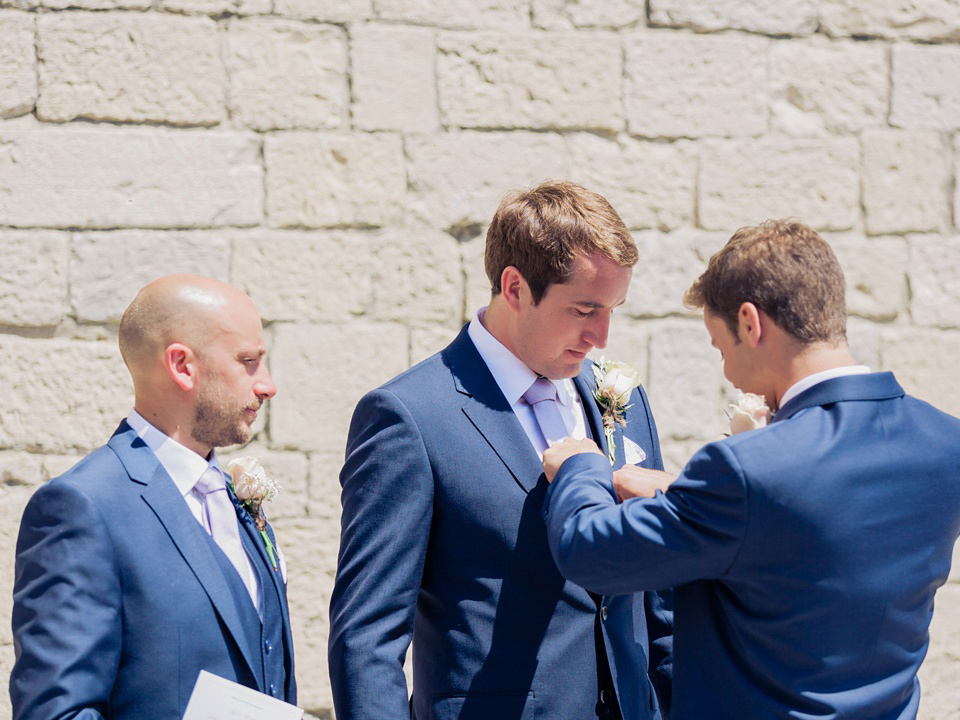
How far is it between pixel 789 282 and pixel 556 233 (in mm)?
583

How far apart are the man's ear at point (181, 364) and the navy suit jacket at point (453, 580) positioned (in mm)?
425

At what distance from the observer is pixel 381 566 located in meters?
2.20

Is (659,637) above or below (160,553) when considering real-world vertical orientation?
below

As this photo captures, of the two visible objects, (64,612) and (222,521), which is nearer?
(64,612)

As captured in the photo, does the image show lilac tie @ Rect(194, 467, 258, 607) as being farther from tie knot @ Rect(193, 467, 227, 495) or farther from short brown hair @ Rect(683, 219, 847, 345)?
short brown hair @ Rect(683, 219, 847, 345)

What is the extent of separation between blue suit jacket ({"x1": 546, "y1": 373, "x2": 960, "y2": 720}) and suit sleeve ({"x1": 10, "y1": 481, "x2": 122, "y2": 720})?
3.11ft

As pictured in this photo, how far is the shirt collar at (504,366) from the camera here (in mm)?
2457

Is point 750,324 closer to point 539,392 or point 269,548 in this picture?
point 539,392

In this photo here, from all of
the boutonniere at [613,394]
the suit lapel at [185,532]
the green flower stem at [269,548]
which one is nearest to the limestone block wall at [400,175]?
the green flower stem at [269,548]

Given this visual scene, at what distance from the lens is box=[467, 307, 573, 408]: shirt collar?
2457mm

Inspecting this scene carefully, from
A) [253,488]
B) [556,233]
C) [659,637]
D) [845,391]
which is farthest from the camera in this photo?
[659,637]

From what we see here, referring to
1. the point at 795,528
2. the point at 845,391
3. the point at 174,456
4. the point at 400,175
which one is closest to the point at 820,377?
the point at 845,391

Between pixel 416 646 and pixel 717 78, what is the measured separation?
306 centimetres

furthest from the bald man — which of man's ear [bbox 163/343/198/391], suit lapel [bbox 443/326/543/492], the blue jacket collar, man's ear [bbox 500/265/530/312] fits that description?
the blue jacket collar
